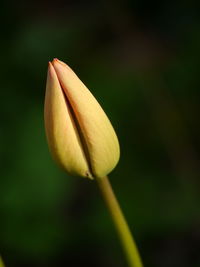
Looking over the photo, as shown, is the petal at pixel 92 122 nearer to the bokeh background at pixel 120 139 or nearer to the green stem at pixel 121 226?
the green stem at pixel 121 226

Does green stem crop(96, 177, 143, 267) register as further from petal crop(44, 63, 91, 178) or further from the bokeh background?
the bokeh background

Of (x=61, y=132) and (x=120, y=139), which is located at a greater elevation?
(x=120, y=139)

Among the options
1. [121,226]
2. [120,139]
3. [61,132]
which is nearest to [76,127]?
[61,132]

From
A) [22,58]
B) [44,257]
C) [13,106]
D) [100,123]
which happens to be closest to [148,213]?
[44,257]

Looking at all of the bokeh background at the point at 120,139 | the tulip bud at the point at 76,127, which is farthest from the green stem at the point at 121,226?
the bokeh background at the point at 120,139

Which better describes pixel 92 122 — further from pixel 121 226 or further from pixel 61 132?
pixel 121 226

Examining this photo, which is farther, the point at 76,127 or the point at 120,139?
the point at 120,139

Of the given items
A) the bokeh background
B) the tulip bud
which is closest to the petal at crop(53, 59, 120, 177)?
the tulip bud
